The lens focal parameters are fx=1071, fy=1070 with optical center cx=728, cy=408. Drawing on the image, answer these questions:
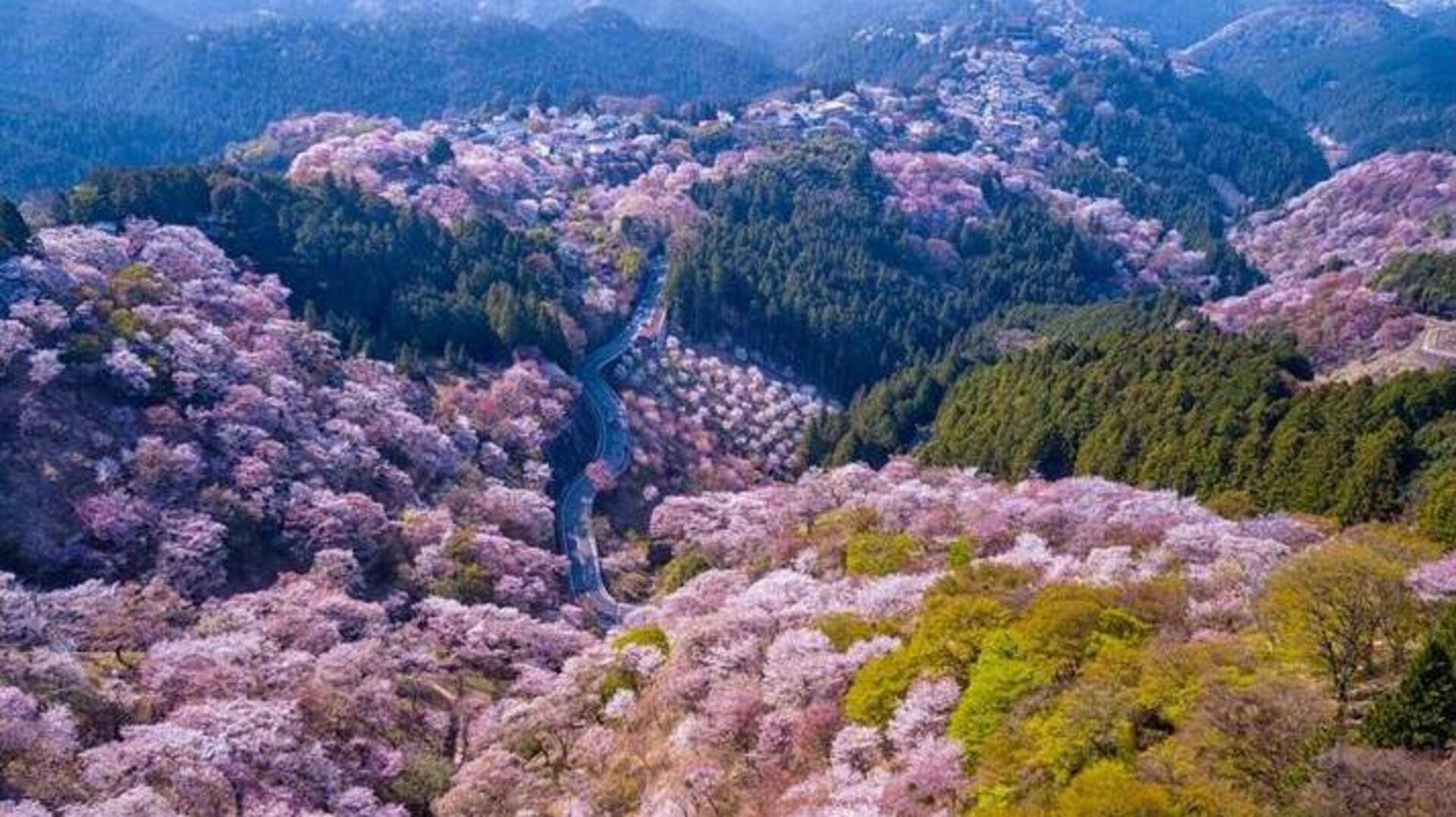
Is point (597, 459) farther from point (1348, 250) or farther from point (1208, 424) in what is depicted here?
point (1348, 250)

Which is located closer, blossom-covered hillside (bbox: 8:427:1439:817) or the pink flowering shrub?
blossom-covered hillside (bbox: 8:427:1439:817)

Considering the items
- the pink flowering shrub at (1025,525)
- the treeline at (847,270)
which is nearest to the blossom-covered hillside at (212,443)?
the pink flowering shrub at (1025,525)

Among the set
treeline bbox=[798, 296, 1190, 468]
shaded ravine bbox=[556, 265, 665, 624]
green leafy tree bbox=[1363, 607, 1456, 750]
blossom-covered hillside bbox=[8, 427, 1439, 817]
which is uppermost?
green leafy tree bbox=[1363, 607, 1456, 750]

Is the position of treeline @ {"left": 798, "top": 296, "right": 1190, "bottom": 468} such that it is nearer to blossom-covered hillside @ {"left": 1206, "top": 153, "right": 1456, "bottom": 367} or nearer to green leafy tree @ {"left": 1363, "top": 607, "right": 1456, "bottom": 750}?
blossom-covered hillside @ {"left": 1206, "top": 153, "right": 1456, "bottom": 367}

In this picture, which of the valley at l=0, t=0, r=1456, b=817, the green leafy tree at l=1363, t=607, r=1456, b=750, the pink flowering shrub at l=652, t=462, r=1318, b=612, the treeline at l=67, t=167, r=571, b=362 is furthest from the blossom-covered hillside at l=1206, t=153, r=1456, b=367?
the green leafy tree at l=1363, t=607, r=1456, b=750

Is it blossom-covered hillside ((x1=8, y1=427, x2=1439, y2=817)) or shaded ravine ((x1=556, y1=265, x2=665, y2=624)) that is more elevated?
blossom-covered hillside ((x1=8, y1=427, x2=1439, y2=817))

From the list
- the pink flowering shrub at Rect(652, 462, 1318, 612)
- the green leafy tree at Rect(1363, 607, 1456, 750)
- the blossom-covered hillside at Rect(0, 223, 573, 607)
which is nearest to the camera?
the green leafy tree at Rect(1363, 607, 1456, 750)

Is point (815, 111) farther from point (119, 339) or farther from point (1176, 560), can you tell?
point (1176, 560)

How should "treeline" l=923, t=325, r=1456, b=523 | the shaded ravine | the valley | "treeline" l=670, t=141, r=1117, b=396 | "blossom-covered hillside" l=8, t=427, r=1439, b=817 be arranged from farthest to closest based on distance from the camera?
"treeline" l=670, t=141, r=1117, b=396 < the shaded ravine < "treeline" l=923, t=325, r=1456, b=523 < the valley < "blossom-covered hillside" l=8, t=427, r=1439, b=817

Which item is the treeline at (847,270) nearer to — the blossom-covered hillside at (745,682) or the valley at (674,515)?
the valley at (674,515)
